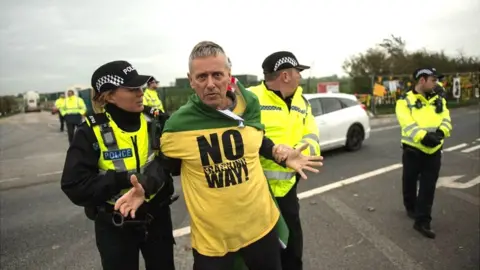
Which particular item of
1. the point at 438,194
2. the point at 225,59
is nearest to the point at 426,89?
the point at 438,194

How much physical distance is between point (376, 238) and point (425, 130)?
1339 millimetres

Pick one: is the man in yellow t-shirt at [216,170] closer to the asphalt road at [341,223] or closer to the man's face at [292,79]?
the man's face at [292,79]

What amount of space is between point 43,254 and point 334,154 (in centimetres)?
636

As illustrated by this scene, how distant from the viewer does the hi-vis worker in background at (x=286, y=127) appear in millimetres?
2504

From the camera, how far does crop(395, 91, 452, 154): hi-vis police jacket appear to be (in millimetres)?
3652

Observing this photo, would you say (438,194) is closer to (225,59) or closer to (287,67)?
(287,67)

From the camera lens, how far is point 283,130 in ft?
8.40

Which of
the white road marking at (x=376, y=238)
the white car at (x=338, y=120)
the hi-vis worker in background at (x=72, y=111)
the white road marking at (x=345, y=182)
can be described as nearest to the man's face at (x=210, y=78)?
the white road marking at (x=376, y=238)

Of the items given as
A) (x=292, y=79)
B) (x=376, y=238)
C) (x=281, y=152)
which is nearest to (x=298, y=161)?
(x=281, y=152)

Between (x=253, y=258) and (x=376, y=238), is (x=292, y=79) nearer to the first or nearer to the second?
(x=253, y=258)

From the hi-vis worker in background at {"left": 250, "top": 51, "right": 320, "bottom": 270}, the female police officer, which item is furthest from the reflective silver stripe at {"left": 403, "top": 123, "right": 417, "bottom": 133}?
the female police officer

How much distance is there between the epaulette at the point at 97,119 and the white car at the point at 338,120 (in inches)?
234

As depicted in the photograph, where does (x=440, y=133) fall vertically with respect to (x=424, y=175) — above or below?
above

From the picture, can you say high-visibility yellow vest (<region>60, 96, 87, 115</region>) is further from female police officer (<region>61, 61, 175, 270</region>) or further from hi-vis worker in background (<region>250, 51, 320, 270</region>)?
female police officer (<region>61, 61, 175, 270</region>)
